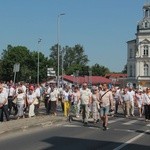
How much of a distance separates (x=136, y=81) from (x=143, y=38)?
1021 cm

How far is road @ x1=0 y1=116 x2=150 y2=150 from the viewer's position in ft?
50.4

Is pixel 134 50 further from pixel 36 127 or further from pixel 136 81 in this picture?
pixel 36 127

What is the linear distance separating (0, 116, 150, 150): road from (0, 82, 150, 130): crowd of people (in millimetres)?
1384

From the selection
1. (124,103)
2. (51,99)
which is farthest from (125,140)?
(124,103)

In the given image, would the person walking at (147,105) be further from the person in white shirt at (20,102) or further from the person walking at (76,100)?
the person in white shirt at (20,102)

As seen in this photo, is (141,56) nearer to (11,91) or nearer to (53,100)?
(53,100)

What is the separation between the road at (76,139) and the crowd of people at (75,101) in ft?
4.54

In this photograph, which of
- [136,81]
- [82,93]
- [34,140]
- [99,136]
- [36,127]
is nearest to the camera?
[34,140]

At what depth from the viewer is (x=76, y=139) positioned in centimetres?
1742

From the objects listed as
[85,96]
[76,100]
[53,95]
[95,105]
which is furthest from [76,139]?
[53,95]

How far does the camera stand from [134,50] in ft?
415

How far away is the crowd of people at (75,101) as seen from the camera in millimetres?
22141

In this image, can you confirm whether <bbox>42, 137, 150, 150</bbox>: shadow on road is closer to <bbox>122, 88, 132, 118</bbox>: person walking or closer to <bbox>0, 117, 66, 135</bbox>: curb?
<bbox>0, 117, 66, 135</bbox>: curb

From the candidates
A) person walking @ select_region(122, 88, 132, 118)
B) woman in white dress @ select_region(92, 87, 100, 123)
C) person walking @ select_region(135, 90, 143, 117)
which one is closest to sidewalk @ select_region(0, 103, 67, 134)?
woman in white dress @ select_region(92, 87, 100, 123)
